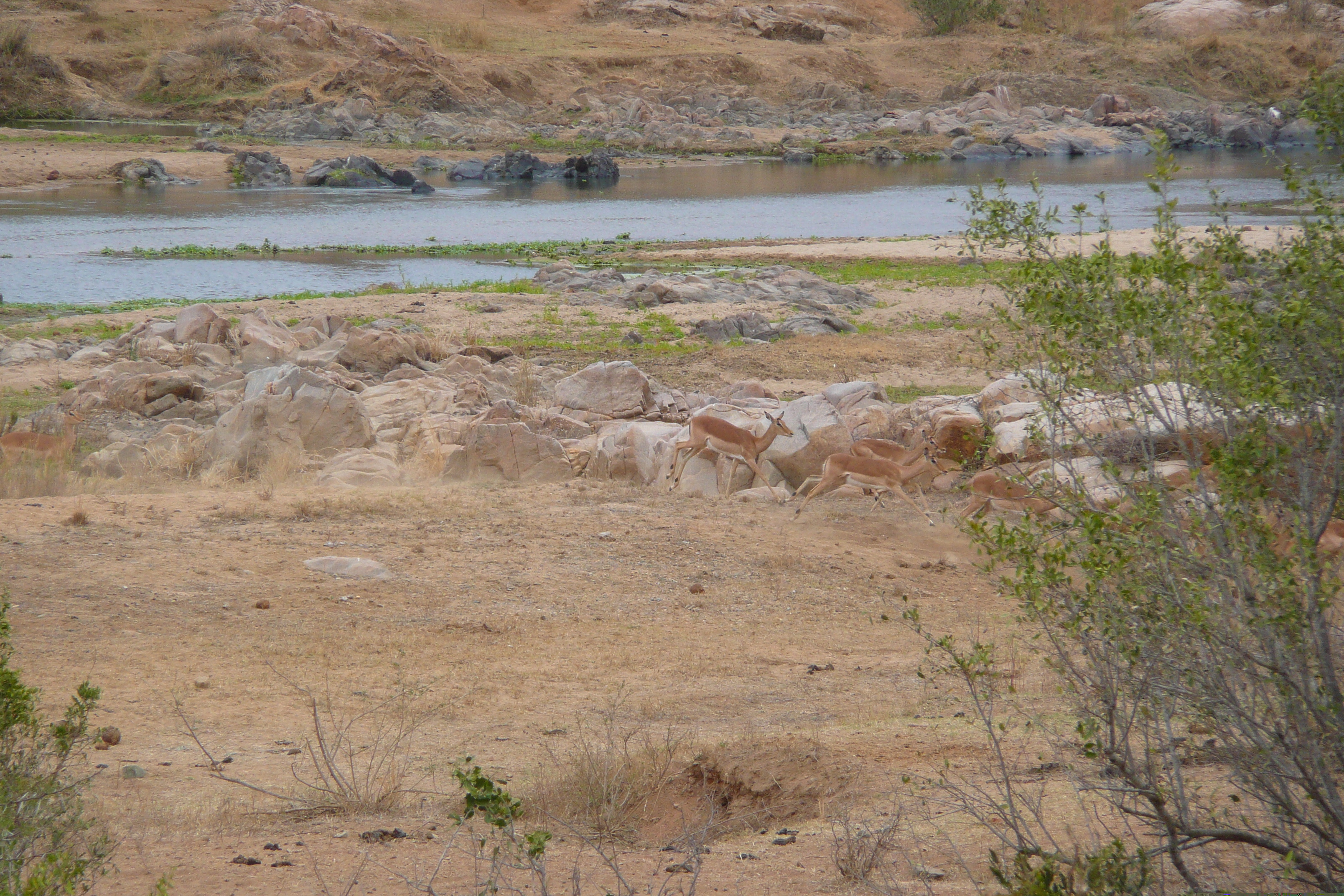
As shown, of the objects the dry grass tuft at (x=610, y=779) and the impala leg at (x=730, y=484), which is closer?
the dry grass tuft at (x=610, y=779)

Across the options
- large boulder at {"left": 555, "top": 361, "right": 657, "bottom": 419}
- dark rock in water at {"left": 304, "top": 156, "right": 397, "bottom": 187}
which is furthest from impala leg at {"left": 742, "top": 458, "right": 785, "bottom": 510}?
dark rock in water at {"left": 304, "top": 156, "right": 397, "bottom": 187}

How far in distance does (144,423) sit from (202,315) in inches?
123

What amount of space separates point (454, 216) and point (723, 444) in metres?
25.2

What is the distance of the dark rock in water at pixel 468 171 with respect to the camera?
4350cm

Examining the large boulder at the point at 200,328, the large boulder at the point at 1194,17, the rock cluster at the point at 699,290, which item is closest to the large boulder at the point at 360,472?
the large boulder at the point at 200,328

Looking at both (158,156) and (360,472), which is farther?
(158,156)

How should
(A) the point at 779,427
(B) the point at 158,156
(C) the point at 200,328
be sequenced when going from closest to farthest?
(A) the point at 779,427 → (C) the point at 200,328 → (B) the point at 158,156

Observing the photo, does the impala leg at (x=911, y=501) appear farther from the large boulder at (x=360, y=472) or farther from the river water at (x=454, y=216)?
the river water at (x=454, y=216)

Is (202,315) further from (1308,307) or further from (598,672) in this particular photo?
A: (1308,307)

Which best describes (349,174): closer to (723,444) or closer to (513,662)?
(723,444)

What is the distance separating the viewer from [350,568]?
7.10 m

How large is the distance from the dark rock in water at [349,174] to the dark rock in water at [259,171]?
85 centimetres

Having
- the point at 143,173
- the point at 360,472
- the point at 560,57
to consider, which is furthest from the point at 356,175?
the point at 360,472

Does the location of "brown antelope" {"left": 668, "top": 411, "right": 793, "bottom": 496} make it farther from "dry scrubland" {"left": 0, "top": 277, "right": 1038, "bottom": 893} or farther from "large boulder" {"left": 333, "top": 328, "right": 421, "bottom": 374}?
"large boulder" {"left": 333, "top": 328, "right": 421, "bottom": 374}
